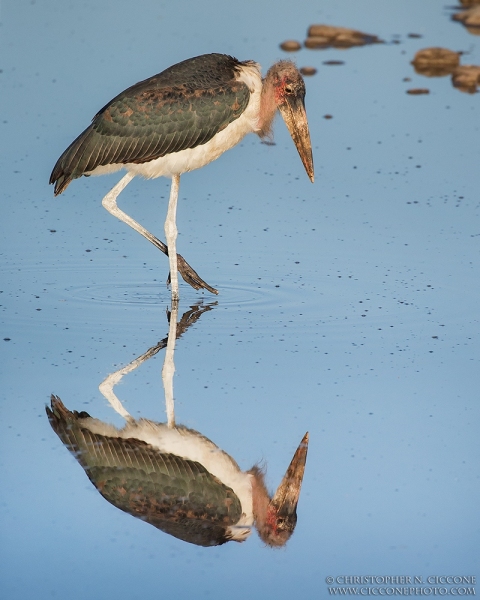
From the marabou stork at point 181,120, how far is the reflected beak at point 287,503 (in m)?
2.39

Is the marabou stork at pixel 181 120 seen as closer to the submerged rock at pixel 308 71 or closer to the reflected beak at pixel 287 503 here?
the reflected beak at pixel 287 503

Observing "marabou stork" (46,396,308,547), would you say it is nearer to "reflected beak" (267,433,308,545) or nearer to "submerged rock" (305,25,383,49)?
"reflected beak" (267,433,308,545)

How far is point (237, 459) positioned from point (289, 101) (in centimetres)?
307

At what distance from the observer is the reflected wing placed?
5.74 meters

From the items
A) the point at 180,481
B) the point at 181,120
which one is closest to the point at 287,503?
the point at 180,481

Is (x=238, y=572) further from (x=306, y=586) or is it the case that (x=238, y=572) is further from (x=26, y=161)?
(x=26, y=161)

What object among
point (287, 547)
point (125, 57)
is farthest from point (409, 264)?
point (125, 57)

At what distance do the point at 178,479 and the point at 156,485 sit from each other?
0.39 feet

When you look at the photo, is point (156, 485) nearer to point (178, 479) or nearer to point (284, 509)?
point (178, 479)

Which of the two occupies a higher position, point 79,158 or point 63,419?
point 79,158

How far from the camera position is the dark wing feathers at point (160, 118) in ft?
26.9

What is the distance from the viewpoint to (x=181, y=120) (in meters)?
8.23

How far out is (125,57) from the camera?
531 inches

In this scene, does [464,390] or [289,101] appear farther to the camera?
[289,101]
